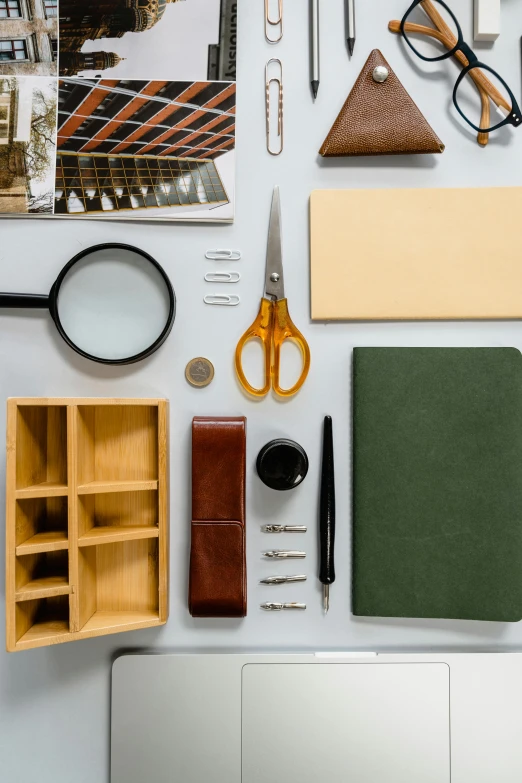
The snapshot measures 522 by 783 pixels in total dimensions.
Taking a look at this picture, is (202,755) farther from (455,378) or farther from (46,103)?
(46,103)

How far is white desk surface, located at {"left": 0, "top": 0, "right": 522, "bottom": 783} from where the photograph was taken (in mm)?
784

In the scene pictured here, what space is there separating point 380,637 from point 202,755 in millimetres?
291

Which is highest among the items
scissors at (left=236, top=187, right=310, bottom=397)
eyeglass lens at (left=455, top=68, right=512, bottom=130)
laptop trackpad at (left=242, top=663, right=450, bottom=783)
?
eyeglass lens at (left=455, top=68, right=512, bottom=130)

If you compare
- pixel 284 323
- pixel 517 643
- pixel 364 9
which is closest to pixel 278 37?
pixel 364 9

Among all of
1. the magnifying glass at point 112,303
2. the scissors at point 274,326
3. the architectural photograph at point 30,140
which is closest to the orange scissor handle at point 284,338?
the scissors at point 274,326

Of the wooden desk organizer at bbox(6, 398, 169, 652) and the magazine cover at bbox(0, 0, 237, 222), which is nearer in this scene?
the wooden desk organizer at bbox(6, 398, 169, 652)

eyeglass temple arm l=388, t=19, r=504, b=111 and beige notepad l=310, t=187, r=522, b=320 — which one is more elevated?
eyeglass temple arm l=388, t=19, r=504, b=111

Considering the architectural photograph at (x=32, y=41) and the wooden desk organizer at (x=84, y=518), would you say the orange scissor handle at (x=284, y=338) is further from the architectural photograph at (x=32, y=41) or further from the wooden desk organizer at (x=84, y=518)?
the architectural photograph at (x=32, y=41)

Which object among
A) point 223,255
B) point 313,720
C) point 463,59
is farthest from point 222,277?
point 313,720

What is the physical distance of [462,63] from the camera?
2.64 ft

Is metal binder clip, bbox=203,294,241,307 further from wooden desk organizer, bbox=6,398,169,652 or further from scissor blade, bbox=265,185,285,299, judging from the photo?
wooden desk organizer, bbox=6,398,169,652

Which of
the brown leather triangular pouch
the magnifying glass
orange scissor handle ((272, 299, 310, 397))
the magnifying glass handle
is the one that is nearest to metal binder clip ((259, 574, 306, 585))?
orange scissor handle ((272, 299, 310, 397))

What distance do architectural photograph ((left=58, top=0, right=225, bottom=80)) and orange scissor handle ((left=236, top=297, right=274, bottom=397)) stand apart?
34 centimetres

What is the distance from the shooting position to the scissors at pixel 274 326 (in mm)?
776
